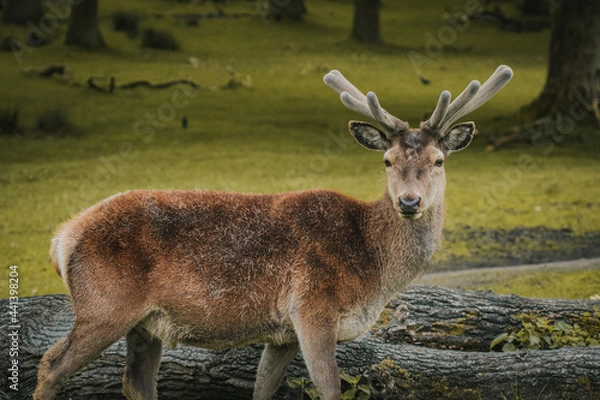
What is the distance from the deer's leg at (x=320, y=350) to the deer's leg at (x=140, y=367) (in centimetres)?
114

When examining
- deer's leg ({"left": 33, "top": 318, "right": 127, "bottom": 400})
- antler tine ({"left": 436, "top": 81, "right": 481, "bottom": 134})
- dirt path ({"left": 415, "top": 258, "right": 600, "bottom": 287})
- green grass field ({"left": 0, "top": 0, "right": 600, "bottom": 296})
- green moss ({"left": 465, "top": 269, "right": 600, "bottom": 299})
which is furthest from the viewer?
green grass field ({"left": 0, "top": 0, "right": 600, "bottom": 296})

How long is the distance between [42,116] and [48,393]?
607 inches

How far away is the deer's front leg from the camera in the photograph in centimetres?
579

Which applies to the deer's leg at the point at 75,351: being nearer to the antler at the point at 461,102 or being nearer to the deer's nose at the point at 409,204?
the deer's nose at the point at 409,204

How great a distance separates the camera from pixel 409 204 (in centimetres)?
592

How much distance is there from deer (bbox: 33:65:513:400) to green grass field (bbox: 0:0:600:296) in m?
4.74

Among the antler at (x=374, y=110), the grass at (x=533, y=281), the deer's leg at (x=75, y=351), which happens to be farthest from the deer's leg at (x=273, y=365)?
the grass at (x=533, y=281)

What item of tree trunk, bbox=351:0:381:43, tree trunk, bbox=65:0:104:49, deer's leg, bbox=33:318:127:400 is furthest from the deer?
tree trunk, bbox=351:0:381:43

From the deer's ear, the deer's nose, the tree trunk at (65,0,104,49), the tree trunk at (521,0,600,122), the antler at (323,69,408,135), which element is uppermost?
the antler at (323,69,408,135)

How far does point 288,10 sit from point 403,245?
96.4 feet

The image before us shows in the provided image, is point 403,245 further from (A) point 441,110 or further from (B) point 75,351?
(B) point 75,351

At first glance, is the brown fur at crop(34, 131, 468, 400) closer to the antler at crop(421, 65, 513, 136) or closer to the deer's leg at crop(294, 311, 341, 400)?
the deer's leg at crop(294, 311, 341, 400)

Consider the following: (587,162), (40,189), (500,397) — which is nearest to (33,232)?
(40,189)

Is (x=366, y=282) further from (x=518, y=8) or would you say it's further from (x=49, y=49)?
(x=518, y=8)
